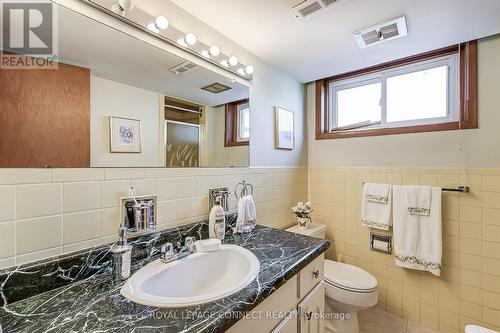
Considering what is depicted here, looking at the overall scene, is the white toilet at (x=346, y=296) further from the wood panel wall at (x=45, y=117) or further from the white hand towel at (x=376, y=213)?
the wood panel wall at (x=45, y=117)

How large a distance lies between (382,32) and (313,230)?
1544 millimetres

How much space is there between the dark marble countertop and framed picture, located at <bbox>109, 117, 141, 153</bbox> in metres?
0.42

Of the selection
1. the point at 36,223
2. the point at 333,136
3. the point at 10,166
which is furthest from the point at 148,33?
the point at 333,136

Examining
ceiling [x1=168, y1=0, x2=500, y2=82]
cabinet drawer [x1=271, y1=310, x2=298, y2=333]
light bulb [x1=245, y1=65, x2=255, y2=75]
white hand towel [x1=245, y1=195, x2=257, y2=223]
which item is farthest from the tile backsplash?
ceiling [x1=168, y1=0, x2=500, y2=82]

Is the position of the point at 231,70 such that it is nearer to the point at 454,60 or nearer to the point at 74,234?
the point at 74,234

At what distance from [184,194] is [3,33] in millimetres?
873

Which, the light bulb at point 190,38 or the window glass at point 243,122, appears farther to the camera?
the window glass at point 243,122

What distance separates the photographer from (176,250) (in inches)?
40.8

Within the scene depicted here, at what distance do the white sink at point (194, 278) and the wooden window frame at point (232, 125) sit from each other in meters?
0.69

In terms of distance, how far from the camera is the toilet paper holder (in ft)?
6.10

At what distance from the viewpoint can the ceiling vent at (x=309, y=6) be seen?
3.79 feet

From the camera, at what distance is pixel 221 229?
4.08 ft

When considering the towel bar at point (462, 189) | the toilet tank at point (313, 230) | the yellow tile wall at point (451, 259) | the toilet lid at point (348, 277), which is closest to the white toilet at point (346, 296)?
the toilet lid at point (348, 277)

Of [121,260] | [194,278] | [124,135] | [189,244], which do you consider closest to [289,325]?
[194,278]
